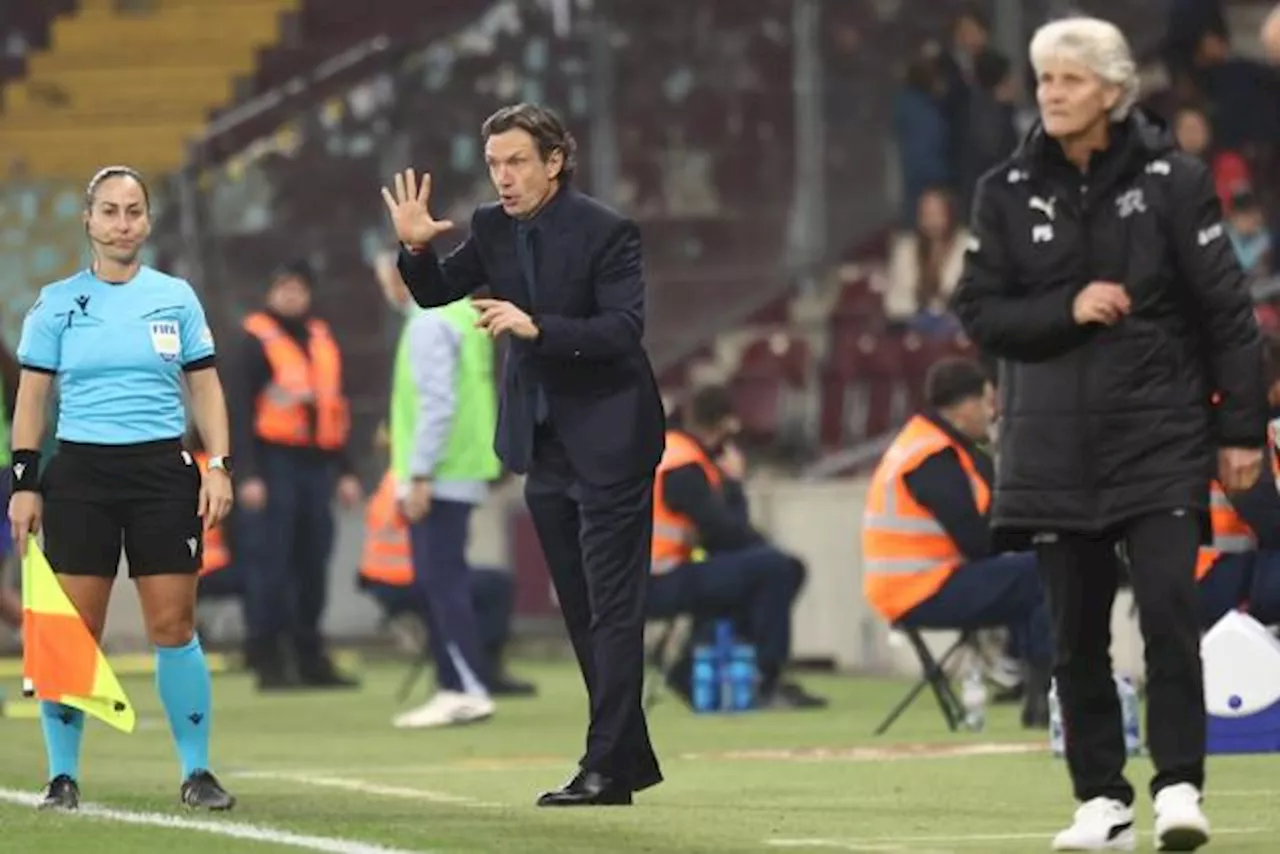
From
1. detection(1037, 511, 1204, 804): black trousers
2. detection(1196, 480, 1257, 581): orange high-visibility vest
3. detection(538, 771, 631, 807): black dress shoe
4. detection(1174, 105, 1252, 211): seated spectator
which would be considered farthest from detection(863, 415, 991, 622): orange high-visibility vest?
detection(1174, 105, 1252, 211): seated spectator

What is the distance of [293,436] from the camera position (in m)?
19.9

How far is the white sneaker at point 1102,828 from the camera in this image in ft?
31.5

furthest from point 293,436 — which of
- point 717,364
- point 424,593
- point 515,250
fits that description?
point 515,250

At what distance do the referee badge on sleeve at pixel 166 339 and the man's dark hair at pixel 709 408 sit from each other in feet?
21.0

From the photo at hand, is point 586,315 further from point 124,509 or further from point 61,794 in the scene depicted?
point 61,794

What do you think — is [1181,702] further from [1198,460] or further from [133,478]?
[133,478]

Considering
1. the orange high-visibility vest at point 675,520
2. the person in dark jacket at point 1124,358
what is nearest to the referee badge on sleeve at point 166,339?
the person in dark jacket at point 1124,358

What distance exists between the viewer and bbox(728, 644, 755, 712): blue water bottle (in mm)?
17516

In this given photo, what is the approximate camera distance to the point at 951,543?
15.7m

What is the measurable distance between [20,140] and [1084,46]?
20148 mm

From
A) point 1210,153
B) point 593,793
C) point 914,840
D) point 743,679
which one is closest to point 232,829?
point 593,793

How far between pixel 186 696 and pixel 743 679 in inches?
249

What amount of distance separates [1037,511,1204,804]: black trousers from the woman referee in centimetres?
273

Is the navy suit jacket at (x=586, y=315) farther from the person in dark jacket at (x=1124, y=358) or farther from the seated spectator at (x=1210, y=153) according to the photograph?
the seated spectator at (x=1210, y=153)
